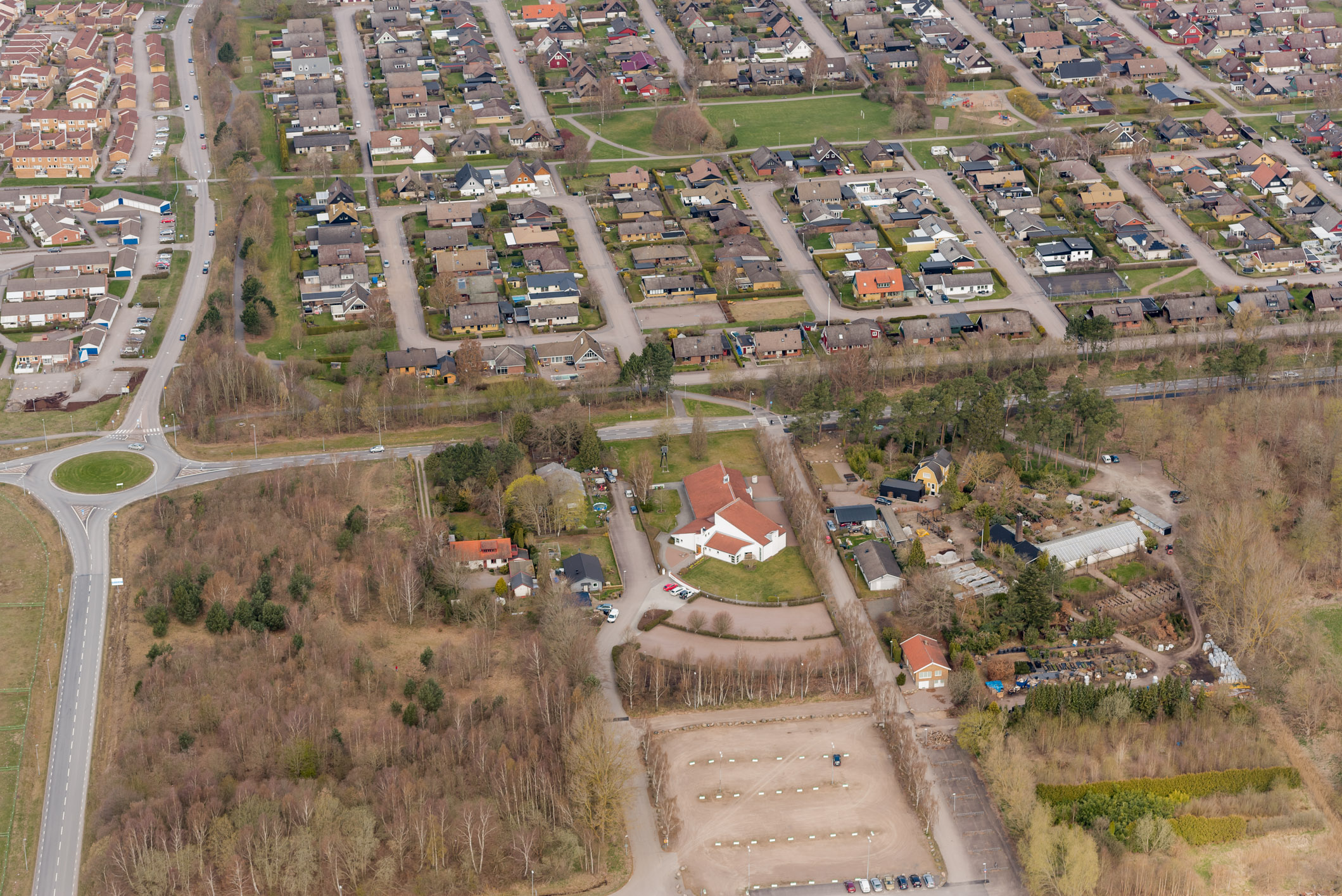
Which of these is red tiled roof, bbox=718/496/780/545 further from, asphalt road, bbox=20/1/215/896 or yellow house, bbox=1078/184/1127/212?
yellow house, bbox=1078/184/1127/212

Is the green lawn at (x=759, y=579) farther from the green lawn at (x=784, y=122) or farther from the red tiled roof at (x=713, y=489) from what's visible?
the green lawn at (x=784, y=122)

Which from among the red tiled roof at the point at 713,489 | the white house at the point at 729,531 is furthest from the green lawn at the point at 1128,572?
the red tiled roof at the point at 713,489

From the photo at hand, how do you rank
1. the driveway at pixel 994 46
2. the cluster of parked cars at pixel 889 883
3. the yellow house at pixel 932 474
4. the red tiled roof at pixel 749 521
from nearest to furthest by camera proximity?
the cluster of parked cars at pixel 889 883, the red tiled roof at pixel 749 521, the yellow house at pixel 932 474, the driveway at pixel 994 46

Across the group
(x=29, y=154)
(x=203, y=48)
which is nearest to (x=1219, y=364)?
(x=29, y=154)

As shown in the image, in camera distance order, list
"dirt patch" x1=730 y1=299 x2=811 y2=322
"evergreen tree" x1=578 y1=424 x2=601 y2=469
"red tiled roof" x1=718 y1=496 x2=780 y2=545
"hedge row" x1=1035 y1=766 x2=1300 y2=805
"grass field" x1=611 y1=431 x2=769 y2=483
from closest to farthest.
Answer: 1. "hedge row" x1=1035 y1=766 x2=1300 y2=805
2. "red tiled roof" x1=718 y1=496 x2=780 y2=545
3. "evergreen tree" x1=578 y1=424 x2=601 y2=469
4. "grass field" x1=611 y1=431 x2=769 y2=483
5. "dirt patch" x1=730 y1=299 x2=811 y2=322

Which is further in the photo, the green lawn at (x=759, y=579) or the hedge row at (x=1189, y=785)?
the green lawn at (x=759, y=579)

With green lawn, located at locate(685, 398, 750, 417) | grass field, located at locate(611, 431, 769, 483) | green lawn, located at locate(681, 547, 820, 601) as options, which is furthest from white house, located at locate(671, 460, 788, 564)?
green lawn, located at locate(685, 398, 750, 417)

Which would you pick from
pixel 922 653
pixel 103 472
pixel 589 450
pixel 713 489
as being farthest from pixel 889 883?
pixel 103 472
